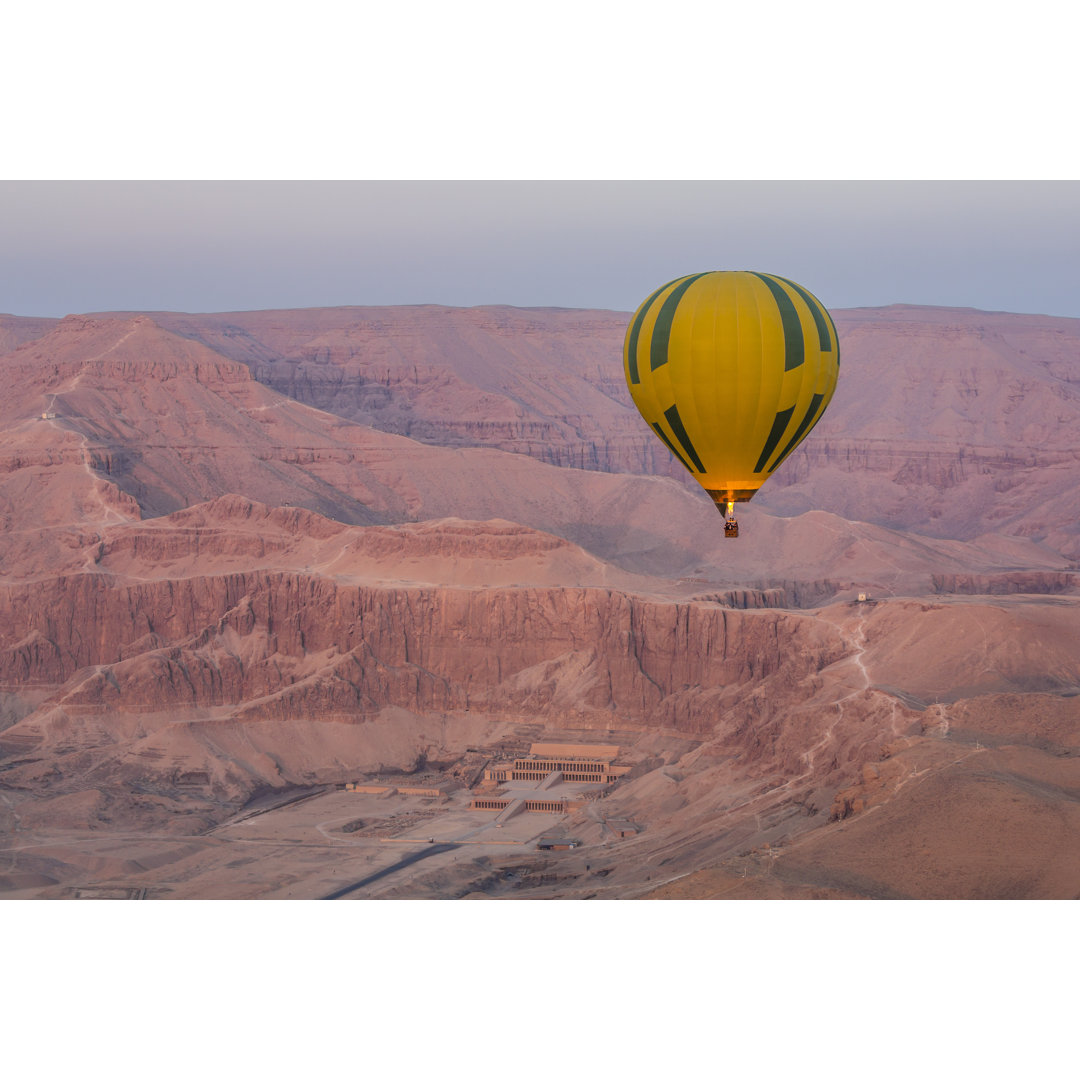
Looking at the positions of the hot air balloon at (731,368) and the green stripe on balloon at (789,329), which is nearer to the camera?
the hot air balloon at (731,368)

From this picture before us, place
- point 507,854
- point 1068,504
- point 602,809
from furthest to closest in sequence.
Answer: point 1068,504 < point 602,809 < point 507,854

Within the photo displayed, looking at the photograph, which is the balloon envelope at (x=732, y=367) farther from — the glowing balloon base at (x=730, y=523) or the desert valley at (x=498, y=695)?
the desert valley at (x=498, y=695)

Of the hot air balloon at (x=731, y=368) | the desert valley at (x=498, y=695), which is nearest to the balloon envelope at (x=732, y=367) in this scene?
the hot air balloon at (x=731, y=368)

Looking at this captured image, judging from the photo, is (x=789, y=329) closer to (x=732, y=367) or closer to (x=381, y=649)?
(x=732, y=367)

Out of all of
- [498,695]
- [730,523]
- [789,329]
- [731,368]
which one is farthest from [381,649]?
[789,329]

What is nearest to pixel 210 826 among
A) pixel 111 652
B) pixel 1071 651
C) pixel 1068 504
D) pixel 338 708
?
pixel 338 708

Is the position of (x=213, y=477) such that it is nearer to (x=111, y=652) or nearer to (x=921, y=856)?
(x=111, y=652)

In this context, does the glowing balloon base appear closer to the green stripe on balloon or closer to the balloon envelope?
the balloon envelope

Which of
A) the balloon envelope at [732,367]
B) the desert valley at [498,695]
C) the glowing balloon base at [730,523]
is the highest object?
the balloon envelope at [732,367]
